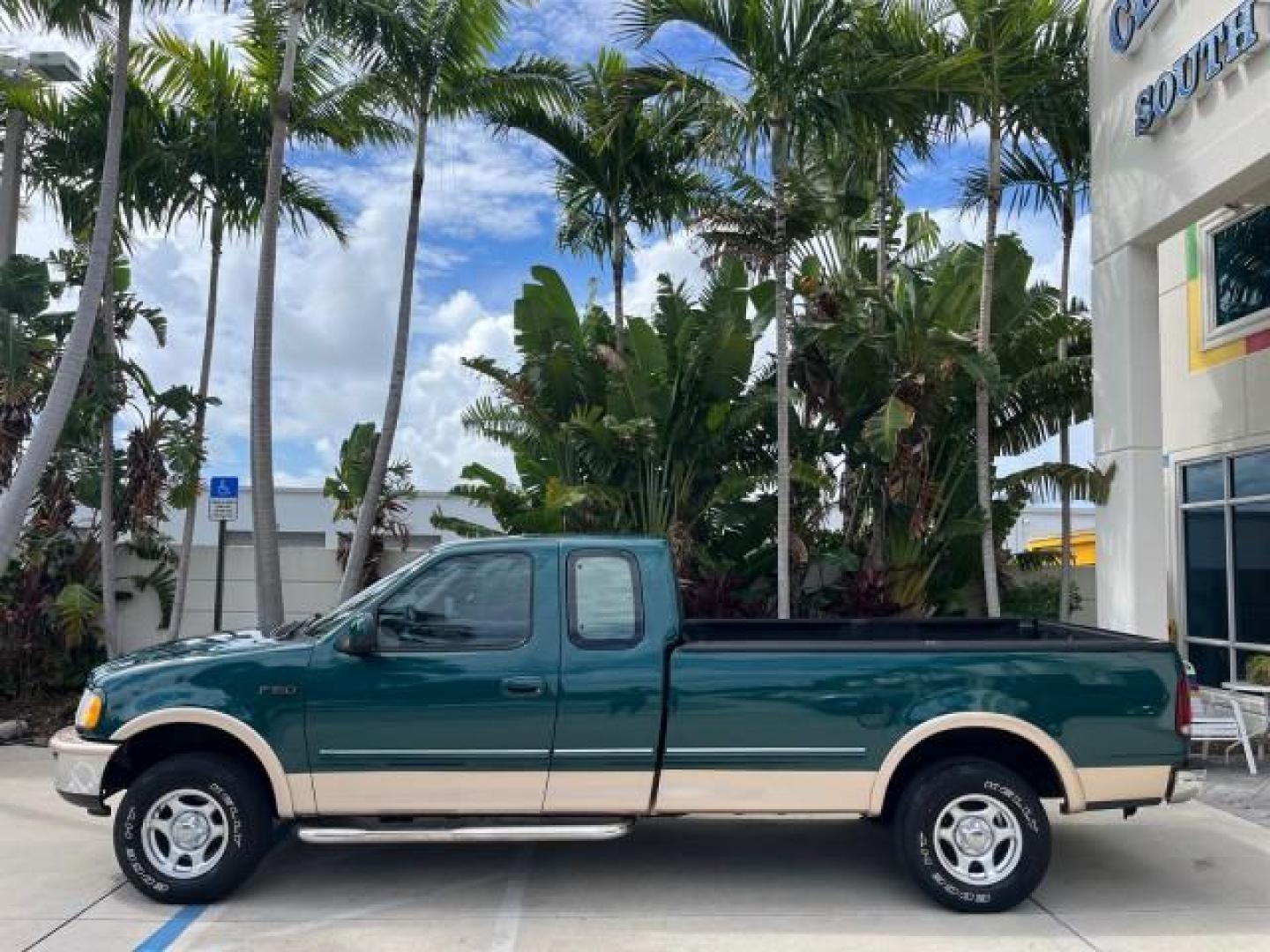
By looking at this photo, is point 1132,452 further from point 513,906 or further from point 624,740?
point 513,906

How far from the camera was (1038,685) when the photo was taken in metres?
6.11

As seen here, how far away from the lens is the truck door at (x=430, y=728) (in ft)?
20.1

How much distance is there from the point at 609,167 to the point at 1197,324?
23.5 ft

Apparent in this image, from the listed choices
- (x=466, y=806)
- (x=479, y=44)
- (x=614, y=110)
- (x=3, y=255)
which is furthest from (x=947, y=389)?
(x=3, y=255)

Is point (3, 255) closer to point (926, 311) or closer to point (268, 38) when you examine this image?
point (268, 38)

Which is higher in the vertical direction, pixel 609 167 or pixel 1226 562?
pixel 609 167

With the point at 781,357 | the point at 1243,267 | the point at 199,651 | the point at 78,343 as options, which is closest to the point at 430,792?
the point at 199,651

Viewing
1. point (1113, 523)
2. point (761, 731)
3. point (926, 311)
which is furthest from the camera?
point (926, 311)

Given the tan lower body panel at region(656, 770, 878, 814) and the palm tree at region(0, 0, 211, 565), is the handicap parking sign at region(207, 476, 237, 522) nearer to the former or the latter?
the palm tree at region(0, 0, 211, 565)

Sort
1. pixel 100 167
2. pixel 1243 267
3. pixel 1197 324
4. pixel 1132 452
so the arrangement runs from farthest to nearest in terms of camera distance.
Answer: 1. pixel 1197 324
2. pixel 100 167
3. pixel 1243 267
4. pixel 1132 452

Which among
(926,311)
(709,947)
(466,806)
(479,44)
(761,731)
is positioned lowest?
(709,947)

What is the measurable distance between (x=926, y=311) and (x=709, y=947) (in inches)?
348

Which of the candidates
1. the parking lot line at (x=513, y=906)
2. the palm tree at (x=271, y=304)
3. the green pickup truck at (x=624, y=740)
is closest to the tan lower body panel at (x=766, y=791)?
the green pickup truck at (x=624, y=740)

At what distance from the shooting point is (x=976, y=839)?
6160 millimetres
